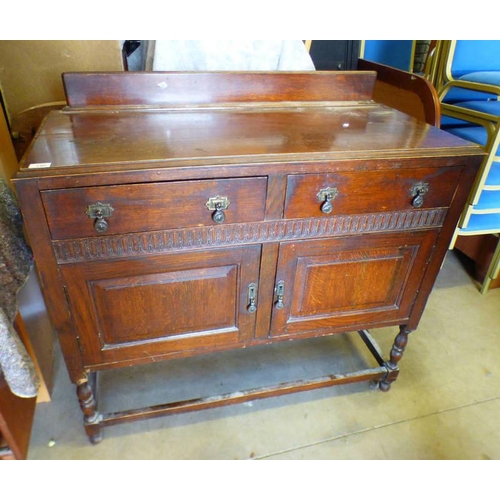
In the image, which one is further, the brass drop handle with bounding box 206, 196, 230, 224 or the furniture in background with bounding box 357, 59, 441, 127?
the furniture in background with bounding box 357, 59, 441, 127

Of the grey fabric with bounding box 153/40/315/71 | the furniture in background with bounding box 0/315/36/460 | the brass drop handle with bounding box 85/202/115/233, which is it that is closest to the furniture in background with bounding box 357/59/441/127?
the grey fabric with bounding box 153/40/315/71

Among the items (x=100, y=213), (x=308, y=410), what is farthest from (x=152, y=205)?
(x=308, y=410)

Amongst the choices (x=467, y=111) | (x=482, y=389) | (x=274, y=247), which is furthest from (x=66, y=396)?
(x=467, y=111)

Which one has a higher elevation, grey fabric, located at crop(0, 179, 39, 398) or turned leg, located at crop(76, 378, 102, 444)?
grey fabric, located at crop(0, 179, 39, 398)

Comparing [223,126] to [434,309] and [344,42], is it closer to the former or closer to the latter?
[344,42]

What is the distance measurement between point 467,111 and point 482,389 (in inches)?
41.9

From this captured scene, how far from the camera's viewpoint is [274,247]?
40.0 inches

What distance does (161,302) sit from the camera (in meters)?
1.03

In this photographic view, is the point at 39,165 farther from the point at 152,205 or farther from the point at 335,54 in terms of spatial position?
the point at 335,54

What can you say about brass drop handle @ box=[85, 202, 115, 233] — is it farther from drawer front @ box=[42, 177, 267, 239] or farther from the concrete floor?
the concrete floor

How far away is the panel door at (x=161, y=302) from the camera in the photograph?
96 centimetres

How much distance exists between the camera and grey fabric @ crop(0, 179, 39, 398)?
0.93 meters

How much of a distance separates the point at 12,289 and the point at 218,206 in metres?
0.55

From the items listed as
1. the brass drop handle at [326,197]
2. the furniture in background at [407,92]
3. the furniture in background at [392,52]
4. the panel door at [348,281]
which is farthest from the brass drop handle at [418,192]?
the furniture in background at [392,52]
